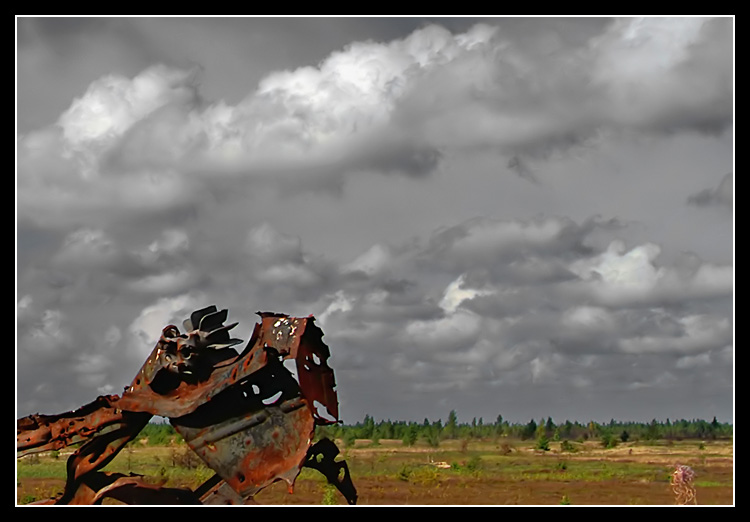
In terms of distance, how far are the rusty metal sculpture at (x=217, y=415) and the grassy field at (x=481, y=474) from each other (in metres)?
10.6

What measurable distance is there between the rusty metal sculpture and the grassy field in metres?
10.6

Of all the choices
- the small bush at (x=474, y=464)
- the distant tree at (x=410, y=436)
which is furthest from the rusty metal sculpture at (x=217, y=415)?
the distant tree at (x=410, y=436)

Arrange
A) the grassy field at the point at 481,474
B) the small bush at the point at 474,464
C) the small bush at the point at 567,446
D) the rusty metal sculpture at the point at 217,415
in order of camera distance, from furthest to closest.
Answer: the small bush at the point at 567,446 → the small bush at the point at 474,464 → the grassy field at the point at 481,474 → the rusty metal sculpture at the point at 217,415

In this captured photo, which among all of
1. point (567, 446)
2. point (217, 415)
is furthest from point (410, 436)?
point (217, 415)

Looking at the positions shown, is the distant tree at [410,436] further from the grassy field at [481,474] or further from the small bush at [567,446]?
the small bush at [567,446]

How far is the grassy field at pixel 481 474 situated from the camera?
1629 inches

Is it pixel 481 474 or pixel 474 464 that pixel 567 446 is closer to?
pixel 474 464

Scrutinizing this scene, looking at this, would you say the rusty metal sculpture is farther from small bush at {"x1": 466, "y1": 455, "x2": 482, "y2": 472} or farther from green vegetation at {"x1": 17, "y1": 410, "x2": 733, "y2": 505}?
small bush at {"x1": 466, "y1": 455, "x2": 482, "y2": 472}

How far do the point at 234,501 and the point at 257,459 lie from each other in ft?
2.54

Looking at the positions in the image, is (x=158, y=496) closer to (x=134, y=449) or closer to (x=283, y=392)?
(x=283, y=392)

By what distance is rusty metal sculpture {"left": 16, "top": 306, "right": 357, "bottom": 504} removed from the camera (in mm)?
14555

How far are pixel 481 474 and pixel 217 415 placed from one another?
46638mm

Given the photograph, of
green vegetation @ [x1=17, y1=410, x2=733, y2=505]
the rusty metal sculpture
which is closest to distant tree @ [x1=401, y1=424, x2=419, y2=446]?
green vegetation @ [x1=17, y1=410, x2=733, y2=505]

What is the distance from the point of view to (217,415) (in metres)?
15.0
